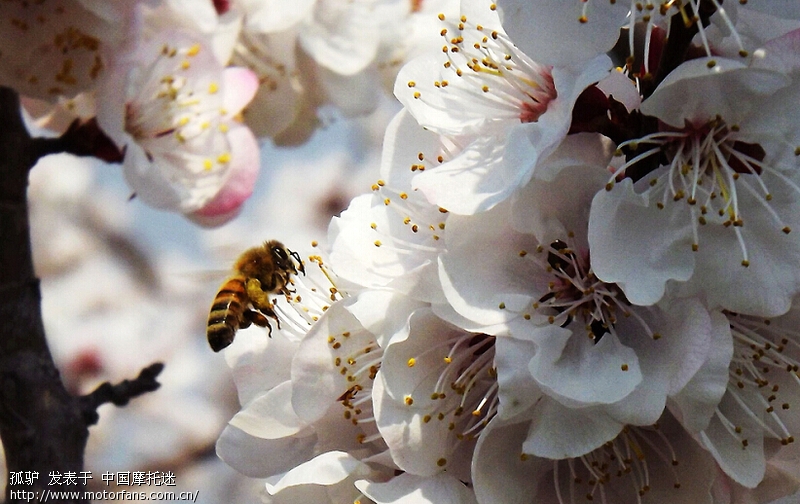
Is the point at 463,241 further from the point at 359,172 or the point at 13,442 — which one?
the point at 359,172

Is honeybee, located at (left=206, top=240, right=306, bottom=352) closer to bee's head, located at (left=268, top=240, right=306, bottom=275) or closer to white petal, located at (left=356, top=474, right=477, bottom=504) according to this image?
bee's head, located at (left=268, top=240, right=306, bottom=275)

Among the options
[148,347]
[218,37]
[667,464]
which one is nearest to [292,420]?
[667,464]

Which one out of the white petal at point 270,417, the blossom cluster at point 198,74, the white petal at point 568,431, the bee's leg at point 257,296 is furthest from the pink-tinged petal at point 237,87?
the white petal at point 568,431

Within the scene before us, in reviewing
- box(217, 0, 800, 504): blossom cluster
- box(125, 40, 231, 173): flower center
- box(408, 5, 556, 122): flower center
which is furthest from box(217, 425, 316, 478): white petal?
box(125, 40, 231, 173): flower center

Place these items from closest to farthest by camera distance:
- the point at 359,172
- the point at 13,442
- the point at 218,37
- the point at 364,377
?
the point at 364,377 < the point at 13,442 < the point at 218,37 < the point at 359,172

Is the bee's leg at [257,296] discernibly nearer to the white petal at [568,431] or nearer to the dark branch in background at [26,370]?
the dark branch in background at [26,370]

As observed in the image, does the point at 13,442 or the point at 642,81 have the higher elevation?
the point at 642,81

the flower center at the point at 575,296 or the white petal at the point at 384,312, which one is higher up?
the flower center at the point at 575,296
